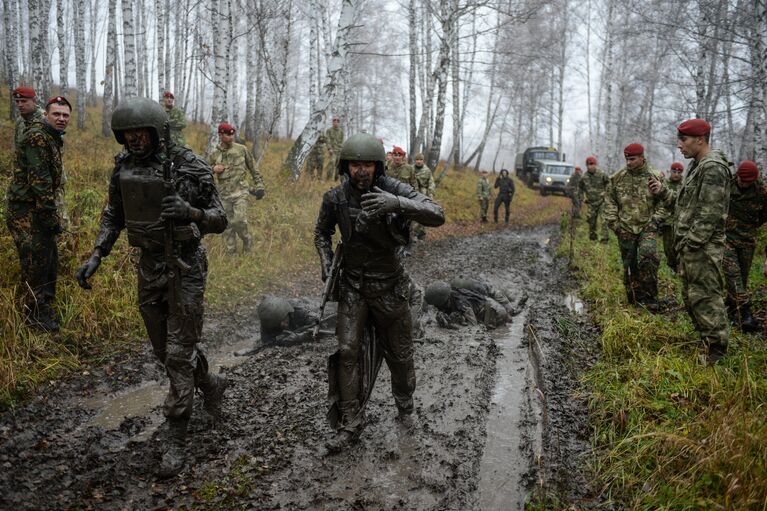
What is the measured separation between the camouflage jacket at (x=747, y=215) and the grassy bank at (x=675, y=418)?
1113mm

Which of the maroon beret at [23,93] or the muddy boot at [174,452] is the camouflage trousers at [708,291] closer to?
the muddy boot at [174,452]

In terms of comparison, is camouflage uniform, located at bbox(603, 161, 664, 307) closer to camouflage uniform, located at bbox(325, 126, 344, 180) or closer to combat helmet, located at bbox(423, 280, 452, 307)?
combat helmet, located at bbox(423, 280, 452, 307)

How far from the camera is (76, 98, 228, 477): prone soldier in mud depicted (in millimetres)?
3283

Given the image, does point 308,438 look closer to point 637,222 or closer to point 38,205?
point 38,205

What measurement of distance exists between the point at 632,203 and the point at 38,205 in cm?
702

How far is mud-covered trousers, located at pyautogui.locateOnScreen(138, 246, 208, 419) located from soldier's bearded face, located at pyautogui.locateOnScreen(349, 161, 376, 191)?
3.99 feet

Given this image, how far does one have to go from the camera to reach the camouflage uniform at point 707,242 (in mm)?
4328

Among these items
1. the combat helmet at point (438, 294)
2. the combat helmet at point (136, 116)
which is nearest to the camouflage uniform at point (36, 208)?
the combat helmet at point (136, 116)

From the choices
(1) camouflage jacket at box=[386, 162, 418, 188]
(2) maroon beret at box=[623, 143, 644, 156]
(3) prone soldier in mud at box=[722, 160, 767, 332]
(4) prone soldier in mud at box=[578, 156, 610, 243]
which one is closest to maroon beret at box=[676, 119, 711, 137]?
(3) prone soldier in mud at box=[722, 160, 767, 332]

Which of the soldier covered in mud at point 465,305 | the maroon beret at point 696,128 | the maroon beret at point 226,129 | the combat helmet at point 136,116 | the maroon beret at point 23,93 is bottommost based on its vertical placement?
the soldier covered in mud at point 465,305

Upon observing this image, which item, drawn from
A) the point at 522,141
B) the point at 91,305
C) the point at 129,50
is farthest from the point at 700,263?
the point at 522,141

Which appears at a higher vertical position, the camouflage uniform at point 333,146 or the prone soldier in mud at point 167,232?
the camouflage uniform at point 333,146

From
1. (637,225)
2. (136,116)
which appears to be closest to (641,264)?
(637,225)

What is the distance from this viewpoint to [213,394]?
3.85 meters
